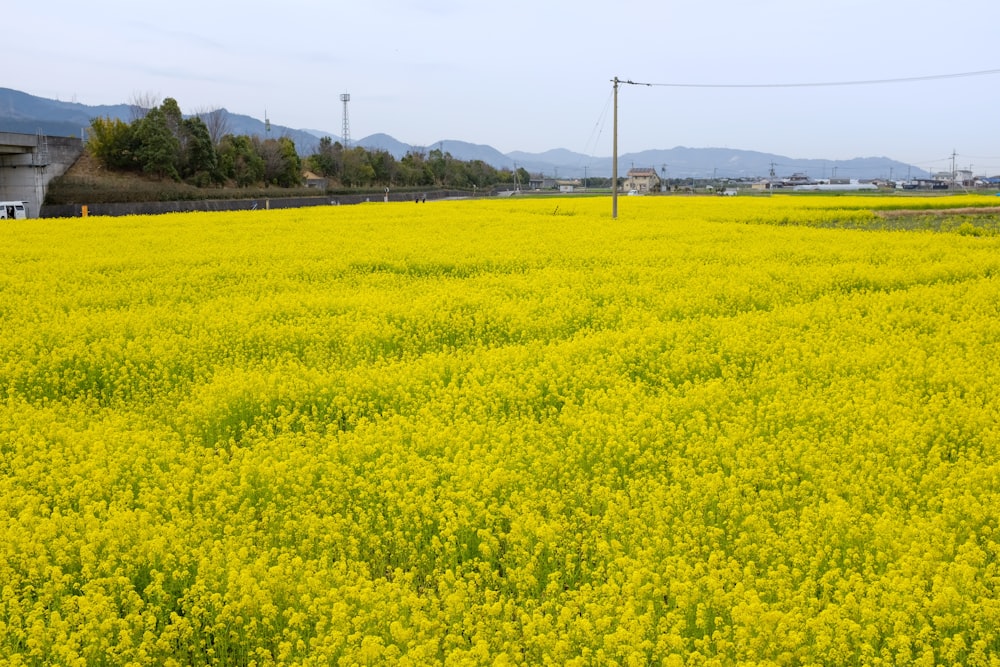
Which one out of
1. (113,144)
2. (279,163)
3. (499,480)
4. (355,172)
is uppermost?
(113,144)

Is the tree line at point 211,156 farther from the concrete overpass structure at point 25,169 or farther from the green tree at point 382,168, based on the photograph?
the concrete overpass structure at point 25,169

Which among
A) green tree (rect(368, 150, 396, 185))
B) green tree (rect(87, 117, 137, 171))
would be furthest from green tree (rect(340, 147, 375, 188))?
green tree (rect(87, 117, 137, 171))

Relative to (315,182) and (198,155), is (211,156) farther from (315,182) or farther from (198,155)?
(315,182)

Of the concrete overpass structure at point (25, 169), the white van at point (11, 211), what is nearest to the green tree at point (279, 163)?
the concrete overpass structure at point (25, 169)

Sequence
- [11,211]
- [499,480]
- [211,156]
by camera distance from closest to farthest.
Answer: [499,480]
[11,211]
[211,156]

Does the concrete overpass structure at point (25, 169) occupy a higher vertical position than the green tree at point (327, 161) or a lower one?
lower

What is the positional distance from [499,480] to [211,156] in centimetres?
5825

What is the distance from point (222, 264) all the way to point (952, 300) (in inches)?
539

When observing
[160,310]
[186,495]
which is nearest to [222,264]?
[160,310]

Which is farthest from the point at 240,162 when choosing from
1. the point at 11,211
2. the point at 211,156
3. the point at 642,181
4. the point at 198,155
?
the point at 642,181

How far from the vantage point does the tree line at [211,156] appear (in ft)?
177

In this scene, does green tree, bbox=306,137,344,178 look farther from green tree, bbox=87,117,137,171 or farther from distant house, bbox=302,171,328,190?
green tree, bbox=87,117,137,171

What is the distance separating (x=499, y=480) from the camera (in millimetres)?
5582

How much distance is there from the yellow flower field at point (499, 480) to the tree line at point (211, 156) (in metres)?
46.5
